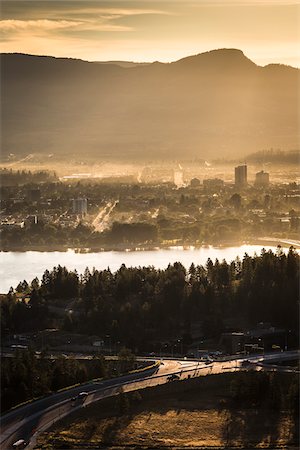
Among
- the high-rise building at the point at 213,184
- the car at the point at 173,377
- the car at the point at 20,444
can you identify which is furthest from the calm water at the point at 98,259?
the high-rise building at the point at 213,184

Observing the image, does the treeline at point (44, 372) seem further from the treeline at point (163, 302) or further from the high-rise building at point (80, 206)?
the high-rise building at point (80, 206)

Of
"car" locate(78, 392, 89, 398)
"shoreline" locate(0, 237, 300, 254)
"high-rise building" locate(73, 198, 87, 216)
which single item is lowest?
"car" locate(78, 392, 89, 398)

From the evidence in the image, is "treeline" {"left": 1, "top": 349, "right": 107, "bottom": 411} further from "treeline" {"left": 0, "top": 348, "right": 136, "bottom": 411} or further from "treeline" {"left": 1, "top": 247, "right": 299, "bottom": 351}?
"treeline" {"left": 1, "top": 247, "right": 299, "bottom": 351}

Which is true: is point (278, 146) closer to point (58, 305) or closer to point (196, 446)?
point (58, 305)

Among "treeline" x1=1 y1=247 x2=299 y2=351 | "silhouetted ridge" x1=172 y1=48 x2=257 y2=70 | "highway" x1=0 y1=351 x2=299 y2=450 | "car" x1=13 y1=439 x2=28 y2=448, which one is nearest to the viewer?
"car" x1=13 y1=439 x2=28 y2=448

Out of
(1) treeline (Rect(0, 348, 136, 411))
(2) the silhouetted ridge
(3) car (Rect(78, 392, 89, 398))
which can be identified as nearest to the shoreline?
(1) treeline (Rect(0, 348, 136, 411))

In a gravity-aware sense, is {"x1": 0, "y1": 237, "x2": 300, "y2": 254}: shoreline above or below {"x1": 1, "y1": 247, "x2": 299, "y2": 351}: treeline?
above

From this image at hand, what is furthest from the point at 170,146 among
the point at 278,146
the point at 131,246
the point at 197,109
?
the point at 131,246
